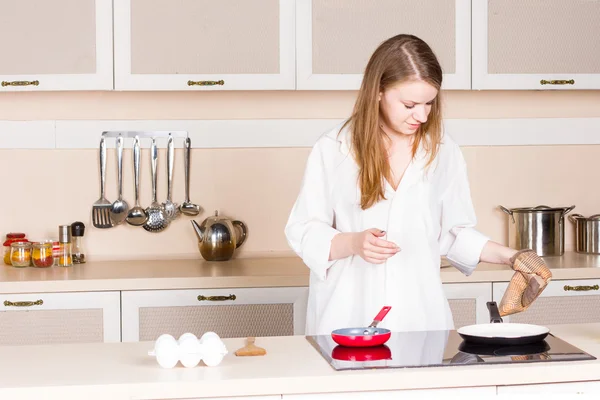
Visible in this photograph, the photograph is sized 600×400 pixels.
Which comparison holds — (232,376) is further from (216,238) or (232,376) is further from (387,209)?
(216,238)

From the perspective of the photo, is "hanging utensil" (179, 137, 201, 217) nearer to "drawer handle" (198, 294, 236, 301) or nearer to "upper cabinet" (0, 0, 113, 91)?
"upper cabinet" (0, 0, 113, 91)

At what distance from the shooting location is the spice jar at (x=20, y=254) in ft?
11.3

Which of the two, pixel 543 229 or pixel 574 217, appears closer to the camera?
pixel 543 229

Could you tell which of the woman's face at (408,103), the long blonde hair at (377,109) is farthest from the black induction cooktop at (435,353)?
the woman's face at (408,103)

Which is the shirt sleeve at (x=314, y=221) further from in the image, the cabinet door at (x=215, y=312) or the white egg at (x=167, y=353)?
the cabinet door at (x=215, y=312)

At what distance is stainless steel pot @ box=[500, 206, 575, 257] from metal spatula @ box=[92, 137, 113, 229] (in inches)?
67.0

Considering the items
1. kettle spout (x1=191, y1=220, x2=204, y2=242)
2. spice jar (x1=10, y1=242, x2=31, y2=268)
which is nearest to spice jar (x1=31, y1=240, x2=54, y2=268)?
spice jar (x1=10, y1=242, x2=31, y2=268)

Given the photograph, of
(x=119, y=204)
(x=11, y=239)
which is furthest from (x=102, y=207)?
(x=11, y=239)

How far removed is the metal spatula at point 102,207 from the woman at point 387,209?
1.53 m

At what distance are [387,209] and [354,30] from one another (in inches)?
49.8

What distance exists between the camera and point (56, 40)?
133 inches

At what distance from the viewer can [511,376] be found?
1815mm

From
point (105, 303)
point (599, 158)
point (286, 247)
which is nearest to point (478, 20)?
point (599, 158)

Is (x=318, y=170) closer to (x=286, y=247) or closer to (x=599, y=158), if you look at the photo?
(x=286, y=247)
